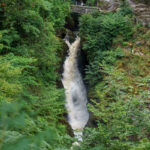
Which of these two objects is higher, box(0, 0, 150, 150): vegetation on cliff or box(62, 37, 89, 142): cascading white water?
box(0, 0, 150, 150): vegetation on cliff

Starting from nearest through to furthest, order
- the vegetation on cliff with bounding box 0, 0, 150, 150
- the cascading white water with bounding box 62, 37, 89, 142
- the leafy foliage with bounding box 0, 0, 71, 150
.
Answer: the vegetation on cliff with bounding box 0, 0, 150, 150
the leafy foliage with bounding box 0, 0, 71, 150
the cascading white water with bounding box 62, 37, 89, 142

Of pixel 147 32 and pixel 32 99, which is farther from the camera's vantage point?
pixel 147 32

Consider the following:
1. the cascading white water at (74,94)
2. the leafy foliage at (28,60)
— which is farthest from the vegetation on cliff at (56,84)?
the cascading white water at (74,94)

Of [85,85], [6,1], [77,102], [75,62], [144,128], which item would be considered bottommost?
[77,102]

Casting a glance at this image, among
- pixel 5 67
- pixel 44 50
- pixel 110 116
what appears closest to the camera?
pixel 110 116

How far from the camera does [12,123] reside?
77 cm

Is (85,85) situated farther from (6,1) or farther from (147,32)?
(6,1)

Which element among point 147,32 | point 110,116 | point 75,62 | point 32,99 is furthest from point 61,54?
point 110,116

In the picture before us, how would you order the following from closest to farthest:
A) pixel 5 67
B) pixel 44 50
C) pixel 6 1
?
pixel 5 67 < pixel 6 1 < pixel 44 50

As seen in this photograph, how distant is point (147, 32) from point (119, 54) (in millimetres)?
3334

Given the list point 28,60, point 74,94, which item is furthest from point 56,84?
point 28,60

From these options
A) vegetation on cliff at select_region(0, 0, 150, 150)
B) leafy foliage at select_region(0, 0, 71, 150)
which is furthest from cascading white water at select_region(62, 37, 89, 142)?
leafy foliage at select_region(0, 0, 71, 150)

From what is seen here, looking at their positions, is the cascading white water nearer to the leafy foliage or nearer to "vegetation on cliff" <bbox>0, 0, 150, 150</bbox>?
"vegetation on cliff" <bbox>0, 0, 150, 150</bbox>

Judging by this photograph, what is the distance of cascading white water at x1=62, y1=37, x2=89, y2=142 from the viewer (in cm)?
1087
